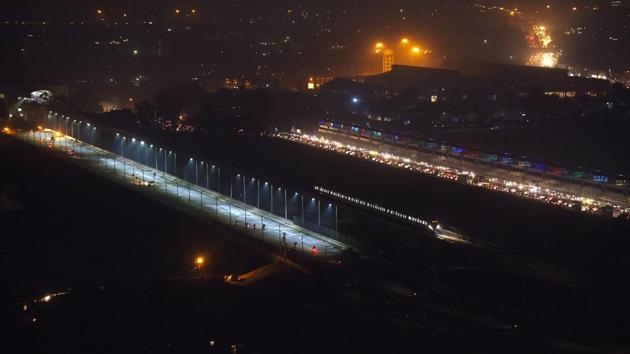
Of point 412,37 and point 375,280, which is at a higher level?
point 412,37

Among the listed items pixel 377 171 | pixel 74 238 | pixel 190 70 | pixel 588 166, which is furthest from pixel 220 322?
pixel 190 70

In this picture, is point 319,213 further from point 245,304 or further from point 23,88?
point 23,88

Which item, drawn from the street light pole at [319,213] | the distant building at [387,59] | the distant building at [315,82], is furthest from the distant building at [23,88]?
the distant building at [387,59]

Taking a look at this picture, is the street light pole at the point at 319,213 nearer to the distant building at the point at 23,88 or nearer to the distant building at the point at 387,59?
the distant building at the point at 23,88

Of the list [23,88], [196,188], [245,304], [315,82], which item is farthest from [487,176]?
[315,82]

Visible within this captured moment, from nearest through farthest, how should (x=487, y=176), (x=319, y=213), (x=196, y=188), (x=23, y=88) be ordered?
1. (x=319, y=213)
2. (x=196, y=188)
3. (x=487, y=176)
4. (x=23, y=88)

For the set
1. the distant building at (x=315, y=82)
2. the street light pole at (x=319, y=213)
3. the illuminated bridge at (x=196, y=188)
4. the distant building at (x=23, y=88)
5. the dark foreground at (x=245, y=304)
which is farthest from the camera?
the distant building at (x=315, y=82)

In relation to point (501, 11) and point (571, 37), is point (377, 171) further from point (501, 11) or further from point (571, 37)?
point (501, 11)

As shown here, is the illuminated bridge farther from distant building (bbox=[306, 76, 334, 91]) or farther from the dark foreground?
distant building (bbox=[306, 76, 334, 91])
